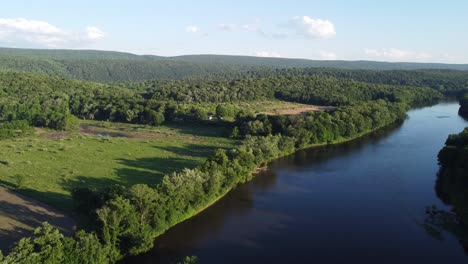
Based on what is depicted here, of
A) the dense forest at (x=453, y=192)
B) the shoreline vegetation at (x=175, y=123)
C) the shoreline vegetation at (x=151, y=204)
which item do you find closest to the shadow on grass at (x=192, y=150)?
the shoreline vegetation at (x=175, y=123)

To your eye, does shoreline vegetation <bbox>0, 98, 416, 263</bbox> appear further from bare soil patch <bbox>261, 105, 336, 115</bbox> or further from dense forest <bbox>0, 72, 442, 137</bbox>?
dense forest <bbox>0, 72, 442, 137</bbox>

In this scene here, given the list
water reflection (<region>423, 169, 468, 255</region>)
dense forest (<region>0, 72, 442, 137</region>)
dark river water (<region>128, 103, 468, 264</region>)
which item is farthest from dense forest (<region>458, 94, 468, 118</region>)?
water reflection (<region>423, 169, 468, 255</region>)

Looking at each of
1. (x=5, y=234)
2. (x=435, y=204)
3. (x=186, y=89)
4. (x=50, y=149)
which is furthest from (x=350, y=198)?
(x=186, y=89)

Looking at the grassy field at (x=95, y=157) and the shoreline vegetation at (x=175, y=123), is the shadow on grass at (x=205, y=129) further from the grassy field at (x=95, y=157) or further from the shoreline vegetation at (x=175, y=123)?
the shoreline vegetation at (x=175, y=123)

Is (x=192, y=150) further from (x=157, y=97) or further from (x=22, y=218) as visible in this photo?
(x=157, y=97)

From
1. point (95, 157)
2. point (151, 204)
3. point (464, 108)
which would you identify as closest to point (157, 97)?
point (95, 157)

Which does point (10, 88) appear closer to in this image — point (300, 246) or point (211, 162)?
point (211, 162)
